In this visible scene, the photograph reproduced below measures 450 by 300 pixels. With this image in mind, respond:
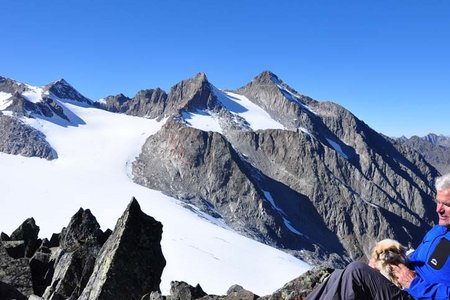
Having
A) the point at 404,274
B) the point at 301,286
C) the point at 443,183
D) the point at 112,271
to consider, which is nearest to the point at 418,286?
the point at 404,274

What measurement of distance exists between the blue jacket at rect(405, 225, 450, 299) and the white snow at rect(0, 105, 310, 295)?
58.2m

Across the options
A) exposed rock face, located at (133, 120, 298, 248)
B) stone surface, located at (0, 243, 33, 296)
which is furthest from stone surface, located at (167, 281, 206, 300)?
exposed rock face, located at (133, 120, 298, 248)

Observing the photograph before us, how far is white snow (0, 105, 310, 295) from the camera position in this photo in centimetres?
9394

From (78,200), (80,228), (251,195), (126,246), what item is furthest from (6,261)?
(251,195)

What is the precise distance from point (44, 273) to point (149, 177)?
580 feet

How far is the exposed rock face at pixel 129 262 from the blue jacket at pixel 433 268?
727 centimetres

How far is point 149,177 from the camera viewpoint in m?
190

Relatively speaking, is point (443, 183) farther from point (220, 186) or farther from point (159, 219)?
point (220, 186)

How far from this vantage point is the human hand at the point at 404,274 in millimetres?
7562

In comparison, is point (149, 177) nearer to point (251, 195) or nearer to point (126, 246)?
point (251, 195)

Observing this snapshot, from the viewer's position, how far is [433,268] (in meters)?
7.09

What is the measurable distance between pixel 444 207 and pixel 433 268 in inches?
40.1

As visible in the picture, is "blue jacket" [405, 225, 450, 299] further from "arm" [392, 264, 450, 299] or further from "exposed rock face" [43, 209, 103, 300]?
"exposed rock face" [43, 209, 103, 300]

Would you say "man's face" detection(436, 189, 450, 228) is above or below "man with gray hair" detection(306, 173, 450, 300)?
above
